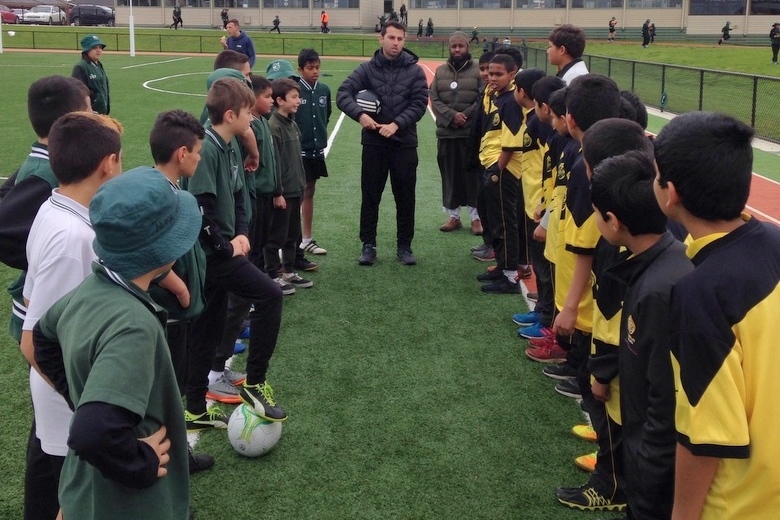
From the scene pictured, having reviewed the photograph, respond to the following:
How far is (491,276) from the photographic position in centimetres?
761

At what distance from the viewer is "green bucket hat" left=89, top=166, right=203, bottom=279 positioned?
2.26 metres

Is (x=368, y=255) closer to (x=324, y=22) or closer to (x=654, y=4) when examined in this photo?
Result: (x=324, y=22)

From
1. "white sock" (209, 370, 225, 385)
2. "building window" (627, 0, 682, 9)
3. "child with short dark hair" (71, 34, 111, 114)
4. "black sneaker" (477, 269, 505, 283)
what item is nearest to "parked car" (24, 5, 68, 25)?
"building window" (627, 0, 682, 9)


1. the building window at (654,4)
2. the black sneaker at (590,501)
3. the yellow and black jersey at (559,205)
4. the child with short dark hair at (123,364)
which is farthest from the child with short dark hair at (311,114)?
the building window at (654,4)

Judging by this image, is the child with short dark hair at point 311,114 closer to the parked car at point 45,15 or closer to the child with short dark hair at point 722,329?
the child with short dark hair at point 722,329

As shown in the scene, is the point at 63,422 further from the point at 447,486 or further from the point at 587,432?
the point at 587,432

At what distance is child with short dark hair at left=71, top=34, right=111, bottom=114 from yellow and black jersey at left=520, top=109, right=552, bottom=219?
8.58m

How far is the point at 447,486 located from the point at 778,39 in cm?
3924

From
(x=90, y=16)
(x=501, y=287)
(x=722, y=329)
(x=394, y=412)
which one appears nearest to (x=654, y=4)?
(x=90, y=16)

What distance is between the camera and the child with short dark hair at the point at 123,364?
207cm

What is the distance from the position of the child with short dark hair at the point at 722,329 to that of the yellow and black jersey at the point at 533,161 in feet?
13.6

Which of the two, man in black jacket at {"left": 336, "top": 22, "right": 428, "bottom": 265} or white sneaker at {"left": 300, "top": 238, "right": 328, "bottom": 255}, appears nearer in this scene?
man in black jacket at {"left": 336, "top": 22, "right": 428, "bottom": 265}

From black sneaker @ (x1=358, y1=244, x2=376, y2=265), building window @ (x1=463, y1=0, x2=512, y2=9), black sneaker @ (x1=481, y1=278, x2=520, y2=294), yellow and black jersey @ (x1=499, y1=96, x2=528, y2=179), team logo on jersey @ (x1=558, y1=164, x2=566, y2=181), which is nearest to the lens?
team logo on jersey @ (x1=558, y1=164, x2=566, y2=181)

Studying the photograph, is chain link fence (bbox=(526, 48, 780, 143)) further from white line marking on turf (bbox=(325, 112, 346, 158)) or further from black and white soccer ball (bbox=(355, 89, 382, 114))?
black and white soccer ball (bbox=(355, 89, 382, 114))
